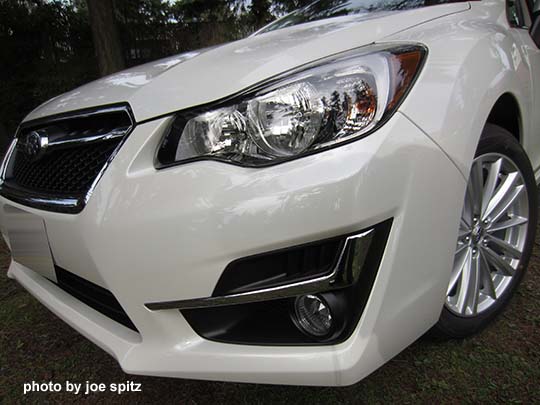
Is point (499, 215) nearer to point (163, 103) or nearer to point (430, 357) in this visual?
point (430, 357)

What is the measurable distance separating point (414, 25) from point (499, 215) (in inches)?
32.6

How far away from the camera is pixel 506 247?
164 cm

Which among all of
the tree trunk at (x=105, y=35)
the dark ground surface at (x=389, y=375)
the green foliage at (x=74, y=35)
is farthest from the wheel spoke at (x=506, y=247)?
the tree trunk at (x=105, y=35)

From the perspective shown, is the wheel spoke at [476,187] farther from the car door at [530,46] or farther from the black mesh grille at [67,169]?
the black mesh grille at [67,169]

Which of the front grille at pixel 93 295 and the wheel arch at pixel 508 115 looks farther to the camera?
the wheel arch at pixel 508 115

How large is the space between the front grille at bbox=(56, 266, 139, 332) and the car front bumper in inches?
3.8

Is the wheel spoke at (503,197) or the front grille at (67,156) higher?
the front grille at (67,156)

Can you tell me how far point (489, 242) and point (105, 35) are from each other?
4983mm

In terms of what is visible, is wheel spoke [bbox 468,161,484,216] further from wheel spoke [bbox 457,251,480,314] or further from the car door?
the car door

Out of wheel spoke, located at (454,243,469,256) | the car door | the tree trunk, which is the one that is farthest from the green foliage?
wheel spoke, located at (454,243,469,256)

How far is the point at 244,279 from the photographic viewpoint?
1031mm

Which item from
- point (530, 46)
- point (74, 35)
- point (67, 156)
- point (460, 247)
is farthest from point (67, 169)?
point (74, 35)

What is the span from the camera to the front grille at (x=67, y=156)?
1189mm

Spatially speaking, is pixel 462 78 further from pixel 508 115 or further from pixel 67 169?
pixel 67 169
